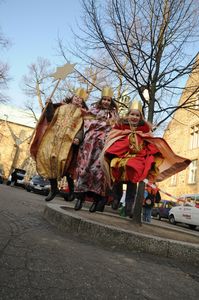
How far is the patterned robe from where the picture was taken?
15.9 feet

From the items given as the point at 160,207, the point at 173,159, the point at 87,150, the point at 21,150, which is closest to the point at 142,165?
the point at 173,159

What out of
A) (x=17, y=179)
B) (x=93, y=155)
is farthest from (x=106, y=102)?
(x=17, y=179)

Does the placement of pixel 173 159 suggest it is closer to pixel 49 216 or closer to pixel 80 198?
pixel 80 198

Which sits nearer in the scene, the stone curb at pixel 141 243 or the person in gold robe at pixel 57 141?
the stone curb at pixel 141 243

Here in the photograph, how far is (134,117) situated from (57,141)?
1259 mm

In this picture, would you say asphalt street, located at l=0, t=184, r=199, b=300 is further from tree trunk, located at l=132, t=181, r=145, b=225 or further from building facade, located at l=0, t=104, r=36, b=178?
building facade, located at l=0, t=104, r=36, b=178

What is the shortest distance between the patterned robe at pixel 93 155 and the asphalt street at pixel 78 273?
1188mm

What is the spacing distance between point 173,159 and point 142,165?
0.52 m

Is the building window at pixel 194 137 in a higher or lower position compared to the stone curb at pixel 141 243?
higher

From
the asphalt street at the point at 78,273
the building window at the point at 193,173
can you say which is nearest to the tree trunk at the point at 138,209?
the asphalt street at the point at 78,273

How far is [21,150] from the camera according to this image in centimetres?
4784

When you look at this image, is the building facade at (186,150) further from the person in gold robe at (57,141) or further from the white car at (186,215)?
the person in gold robe at (57,141)

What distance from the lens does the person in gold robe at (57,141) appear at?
4.86 meters

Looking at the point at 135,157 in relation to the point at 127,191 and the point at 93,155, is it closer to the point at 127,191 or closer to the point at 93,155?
the point at 127,191
